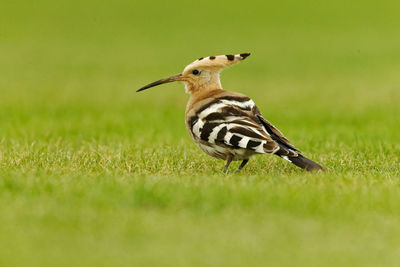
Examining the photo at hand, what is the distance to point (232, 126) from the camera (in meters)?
7.21

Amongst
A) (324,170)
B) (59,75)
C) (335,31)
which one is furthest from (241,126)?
(335,31)

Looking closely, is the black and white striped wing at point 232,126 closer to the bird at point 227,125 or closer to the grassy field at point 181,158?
the bird at point 227,125

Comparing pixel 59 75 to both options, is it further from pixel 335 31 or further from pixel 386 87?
pixel 335 31

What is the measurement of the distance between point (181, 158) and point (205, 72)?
45.8 inches

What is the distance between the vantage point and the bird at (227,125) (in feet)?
23.5

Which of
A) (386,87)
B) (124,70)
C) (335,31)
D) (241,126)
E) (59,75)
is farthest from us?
(335,31)

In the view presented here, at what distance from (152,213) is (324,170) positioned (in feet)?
7.89

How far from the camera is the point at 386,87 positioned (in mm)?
17875

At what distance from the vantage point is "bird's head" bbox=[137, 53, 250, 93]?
815 centimetres

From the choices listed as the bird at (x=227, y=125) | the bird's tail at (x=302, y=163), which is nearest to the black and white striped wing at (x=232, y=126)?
the bird at (x=227, y=125)

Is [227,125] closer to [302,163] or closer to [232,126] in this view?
[232,126]

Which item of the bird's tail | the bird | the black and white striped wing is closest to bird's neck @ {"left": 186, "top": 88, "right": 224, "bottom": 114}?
the bird

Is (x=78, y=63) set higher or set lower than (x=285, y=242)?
lower

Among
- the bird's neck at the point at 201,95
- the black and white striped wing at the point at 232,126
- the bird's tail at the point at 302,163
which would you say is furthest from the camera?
the bird's neck at the point at 201,95
